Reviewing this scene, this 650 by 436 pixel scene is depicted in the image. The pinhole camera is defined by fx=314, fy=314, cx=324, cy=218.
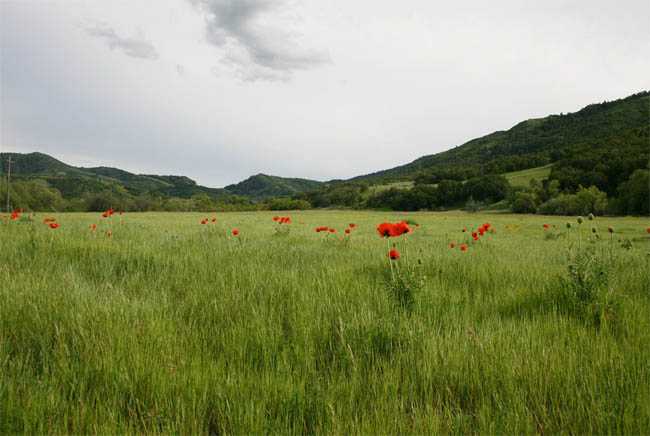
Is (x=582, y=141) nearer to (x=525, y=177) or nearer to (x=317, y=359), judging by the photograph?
(x=525, y=177)

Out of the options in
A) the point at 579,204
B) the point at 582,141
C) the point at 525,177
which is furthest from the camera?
the point at 582,141

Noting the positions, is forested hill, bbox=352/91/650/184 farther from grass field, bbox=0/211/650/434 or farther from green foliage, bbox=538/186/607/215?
grass field, bbox=0/211/650/434

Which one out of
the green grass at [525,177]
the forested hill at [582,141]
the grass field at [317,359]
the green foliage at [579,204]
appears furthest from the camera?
the green grass at [525,177]

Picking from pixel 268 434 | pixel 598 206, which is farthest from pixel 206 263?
Result: pixel 598 206

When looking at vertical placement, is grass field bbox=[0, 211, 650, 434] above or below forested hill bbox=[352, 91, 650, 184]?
below

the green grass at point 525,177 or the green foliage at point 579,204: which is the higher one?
the green grass at point 525,177

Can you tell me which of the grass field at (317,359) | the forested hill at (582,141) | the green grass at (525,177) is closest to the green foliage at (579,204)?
the forested hill at (582,141)

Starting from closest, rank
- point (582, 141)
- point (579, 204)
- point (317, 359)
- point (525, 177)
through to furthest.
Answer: point (317, 359) → point (579, 204) → point (525, 177) → point (582, 141)

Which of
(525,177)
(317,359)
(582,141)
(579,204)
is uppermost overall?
(582,141)

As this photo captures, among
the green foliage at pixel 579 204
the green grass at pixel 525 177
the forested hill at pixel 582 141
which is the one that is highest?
the forested hill at pixel 582 141

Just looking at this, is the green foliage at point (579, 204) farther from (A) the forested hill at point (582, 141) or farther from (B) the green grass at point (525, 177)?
(B) the green grass at point (525, 177)

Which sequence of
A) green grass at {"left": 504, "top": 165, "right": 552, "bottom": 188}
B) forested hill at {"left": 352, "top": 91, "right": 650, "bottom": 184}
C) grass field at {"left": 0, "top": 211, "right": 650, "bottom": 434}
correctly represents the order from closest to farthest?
grass field at {"left": 0, "top": 211, "right": 650, "bottom": 434}, forested hill at {"left": 352, "top": 91, "right": 650, "bottom": 184}, green grass at {"left": 504, "top": 165, "right": 552, "bottom": 188}

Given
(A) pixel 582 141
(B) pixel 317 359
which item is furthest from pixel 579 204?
(A) pixel 582 141

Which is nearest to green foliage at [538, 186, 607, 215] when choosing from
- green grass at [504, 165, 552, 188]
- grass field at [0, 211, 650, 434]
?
green grass at [504, 165, 552, 188]
